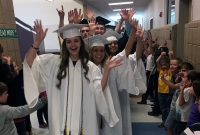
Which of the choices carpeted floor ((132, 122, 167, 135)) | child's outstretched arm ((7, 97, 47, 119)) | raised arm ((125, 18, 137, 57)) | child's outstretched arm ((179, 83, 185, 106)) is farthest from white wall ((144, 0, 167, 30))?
child's outstretched arm ((7, 97, 47, 119))

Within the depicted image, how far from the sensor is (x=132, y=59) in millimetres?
2529

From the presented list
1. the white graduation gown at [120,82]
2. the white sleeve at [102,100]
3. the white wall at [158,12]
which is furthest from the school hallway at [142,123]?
the white wall at [158,12]

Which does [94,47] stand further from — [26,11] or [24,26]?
[26,11]

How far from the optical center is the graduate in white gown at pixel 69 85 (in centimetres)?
182

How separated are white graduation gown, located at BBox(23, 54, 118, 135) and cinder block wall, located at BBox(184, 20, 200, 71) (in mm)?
1797

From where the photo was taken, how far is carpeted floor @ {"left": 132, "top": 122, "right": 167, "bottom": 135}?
11.3 ft

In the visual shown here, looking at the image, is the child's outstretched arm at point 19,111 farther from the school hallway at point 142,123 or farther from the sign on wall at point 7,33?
the sign on wall at point 7,33

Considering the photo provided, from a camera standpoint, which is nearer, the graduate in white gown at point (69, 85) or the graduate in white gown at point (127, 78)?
the graduate in white gown at point (69, 85)

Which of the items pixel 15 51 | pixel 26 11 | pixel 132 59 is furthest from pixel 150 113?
pixel 26 11

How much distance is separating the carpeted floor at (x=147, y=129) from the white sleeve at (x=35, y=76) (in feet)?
7.20

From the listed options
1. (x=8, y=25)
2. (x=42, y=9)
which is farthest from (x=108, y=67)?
(x=42, y=9)

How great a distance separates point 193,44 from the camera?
10.2ft

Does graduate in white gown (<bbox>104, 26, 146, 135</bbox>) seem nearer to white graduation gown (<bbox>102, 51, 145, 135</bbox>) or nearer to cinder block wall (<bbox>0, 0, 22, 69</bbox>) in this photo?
white graduation gown (<bbox>102, 51, 145, 135</bbox>)

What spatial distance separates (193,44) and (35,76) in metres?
2.48
